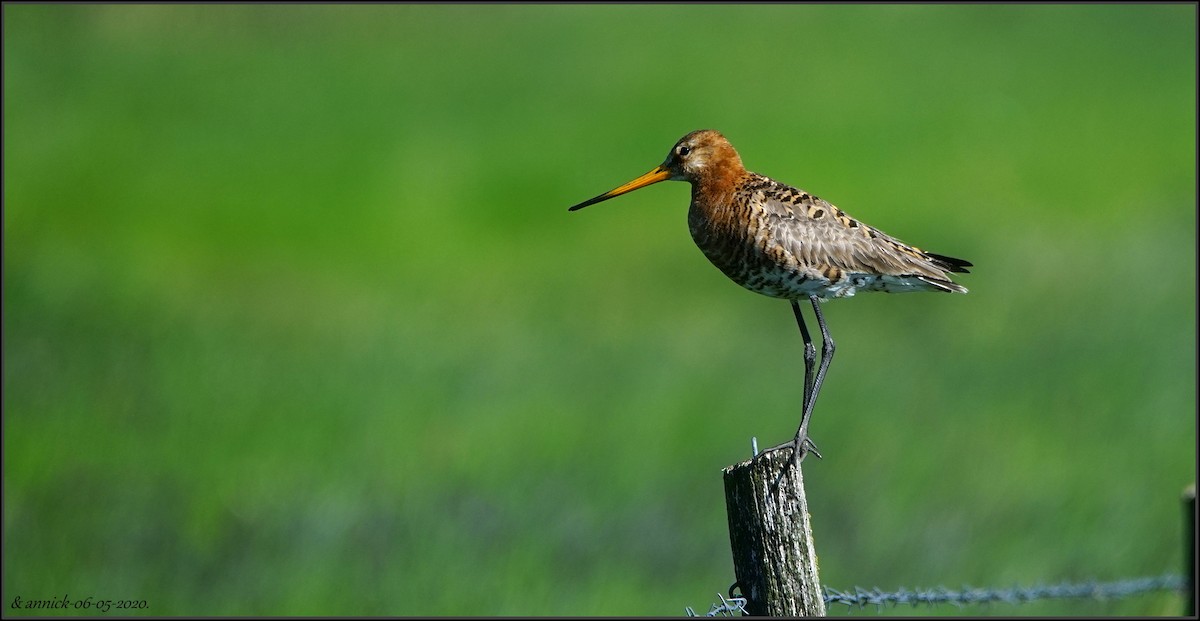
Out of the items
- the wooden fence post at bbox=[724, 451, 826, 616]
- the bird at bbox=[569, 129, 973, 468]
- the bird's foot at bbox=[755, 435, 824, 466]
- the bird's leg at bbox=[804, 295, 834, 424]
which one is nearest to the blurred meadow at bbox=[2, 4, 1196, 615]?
the bird's leg at bbox=[804, 295, 834, 424]

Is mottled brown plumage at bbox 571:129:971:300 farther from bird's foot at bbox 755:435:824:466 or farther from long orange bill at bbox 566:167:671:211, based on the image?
bird's foot at bbox 755:435:824:466

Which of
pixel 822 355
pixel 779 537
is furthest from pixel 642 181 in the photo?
pixel 779 537

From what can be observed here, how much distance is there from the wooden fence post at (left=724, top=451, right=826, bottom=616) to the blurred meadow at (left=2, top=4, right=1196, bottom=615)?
3612mm

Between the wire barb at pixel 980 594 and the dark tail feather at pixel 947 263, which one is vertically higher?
the dark tail feather at pixel 947 263

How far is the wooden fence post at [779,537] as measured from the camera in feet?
14.5

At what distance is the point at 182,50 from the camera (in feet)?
57.8

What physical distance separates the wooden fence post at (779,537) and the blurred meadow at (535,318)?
11.9 feet

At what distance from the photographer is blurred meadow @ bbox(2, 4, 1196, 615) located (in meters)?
8.49

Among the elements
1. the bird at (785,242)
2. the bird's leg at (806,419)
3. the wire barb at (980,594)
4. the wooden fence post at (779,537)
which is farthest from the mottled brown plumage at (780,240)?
the wooden fence post at (779,537)

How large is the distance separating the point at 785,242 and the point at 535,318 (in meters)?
6.45

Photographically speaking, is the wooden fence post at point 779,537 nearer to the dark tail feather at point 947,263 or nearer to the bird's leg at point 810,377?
the bird's leg at point 810,377

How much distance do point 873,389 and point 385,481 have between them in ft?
12.2

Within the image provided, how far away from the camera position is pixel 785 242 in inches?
225

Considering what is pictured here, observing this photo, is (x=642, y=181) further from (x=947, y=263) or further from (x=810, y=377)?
(x=947, y=263)
